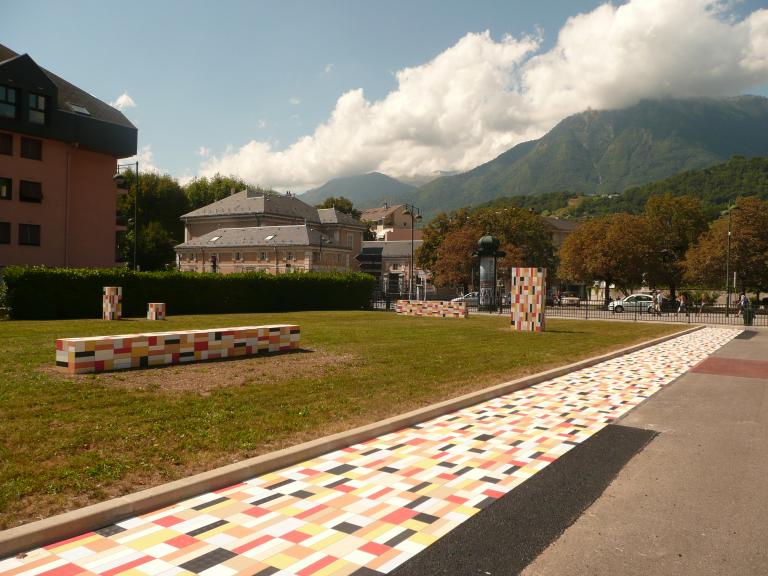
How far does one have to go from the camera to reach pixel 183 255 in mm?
77500

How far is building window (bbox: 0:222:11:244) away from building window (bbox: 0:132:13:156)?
4.63 meters

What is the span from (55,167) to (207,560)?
43351mm

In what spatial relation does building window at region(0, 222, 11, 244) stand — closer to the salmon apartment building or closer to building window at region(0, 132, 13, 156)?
the salmon apartment building

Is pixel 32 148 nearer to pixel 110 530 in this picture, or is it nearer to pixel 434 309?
pixel 434 309

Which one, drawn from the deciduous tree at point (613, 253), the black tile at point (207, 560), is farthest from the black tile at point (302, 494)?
the deciduous tree at point (613, 253)

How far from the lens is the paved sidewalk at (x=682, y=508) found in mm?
4117

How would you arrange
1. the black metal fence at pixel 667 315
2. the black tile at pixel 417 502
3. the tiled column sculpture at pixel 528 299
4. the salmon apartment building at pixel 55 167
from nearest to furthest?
1. the black tile at pixel 417 502
2. the tiled column sculpture at pixel 528 299
3. the salmon apartment building at pixel 55 167
4. the black metal fence at pixel 667 315

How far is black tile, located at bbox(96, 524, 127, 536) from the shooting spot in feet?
14.4

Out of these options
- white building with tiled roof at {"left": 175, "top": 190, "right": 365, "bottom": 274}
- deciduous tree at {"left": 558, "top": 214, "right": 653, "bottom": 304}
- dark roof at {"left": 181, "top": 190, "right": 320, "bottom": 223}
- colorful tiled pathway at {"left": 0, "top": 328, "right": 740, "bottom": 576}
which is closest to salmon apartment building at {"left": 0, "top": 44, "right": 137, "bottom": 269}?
white building with tiled roof at {"left": 175, "top": 190, "right": 365, "bottom": 274}

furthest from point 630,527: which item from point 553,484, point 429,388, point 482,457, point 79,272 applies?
point 79,272

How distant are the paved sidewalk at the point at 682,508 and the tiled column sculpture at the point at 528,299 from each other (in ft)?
50.4

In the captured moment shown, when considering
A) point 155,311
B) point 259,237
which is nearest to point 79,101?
point 155,311

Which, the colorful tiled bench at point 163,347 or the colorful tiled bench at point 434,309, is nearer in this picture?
the colorful tiled bench at point 163,347

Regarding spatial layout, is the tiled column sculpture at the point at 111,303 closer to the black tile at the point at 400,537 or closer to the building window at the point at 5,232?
the building window at the point at 5,232
